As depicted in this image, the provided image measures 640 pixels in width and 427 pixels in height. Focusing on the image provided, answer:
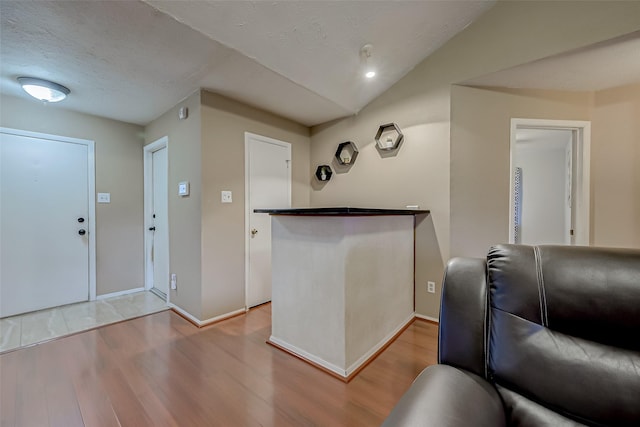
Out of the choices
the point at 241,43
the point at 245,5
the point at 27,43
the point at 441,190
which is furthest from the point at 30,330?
the point at 441,190

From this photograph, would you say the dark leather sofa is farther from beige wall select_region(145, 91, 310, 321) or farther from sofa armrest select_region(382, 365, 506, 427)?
beige wall select_region(145, 91, 310, 321)

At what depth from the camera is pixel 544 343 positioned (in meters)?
0.78

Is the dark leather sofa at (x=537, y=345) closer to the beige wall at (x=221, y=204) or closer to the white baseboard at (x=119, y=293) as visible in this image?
the beige wall at (x=221, y=204)

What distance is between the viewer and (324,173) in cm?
347

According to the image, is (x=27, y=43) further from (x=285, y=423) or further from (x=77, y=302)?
(x=285, y=423)

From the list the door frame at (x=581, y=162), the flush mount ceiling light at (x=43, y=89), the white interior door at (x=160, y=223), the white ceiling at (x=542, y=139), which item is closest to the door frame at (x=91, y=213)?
the white interior door at (x=160, y=223)

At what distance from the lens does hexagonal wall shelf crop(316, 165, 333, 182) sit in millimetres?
3439

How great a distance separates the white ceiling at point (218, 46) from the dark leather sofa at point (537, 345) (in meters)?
2.03

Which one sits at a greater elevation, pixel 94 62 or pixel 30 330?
pixel 94 62

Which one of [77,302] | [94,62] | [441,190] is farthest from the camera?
[77,302]

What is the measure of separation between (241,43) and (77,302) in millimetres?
3370

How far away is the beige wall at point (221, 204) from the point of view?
2475 millimetres

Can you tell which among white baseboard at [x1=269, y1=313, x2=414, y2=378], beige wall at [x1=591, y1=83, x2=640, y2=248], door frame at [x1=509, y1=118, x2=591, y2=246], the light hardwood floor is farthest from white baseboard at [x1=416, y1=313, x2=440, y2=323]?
beige wall at [x1=591, y1=83, x2=640, y2=248]

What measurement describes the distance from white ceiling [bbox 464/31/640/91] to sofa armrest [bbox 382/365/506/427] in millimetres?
2473
